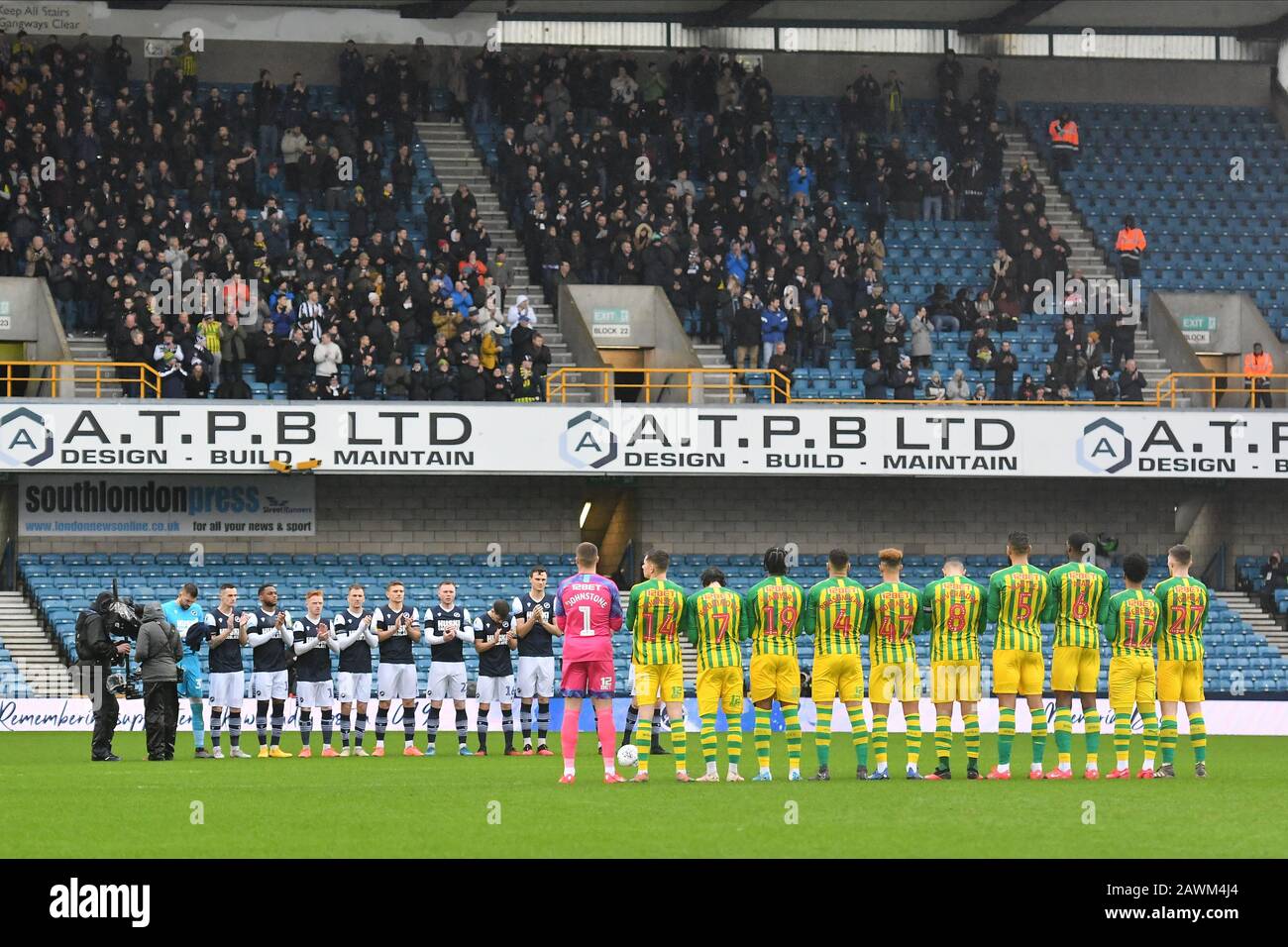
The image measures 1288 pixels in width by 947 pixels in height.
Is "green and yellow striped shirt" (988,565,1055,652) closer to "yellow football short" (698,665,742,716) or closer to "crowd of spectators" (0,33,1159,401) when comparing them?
"yellow football short" (698,665,742,716)

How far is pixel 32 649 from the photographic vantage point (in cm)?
3209

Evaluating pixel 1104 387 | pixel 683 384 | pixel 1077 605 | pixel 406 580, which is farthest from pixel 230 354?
pixel 1077 605

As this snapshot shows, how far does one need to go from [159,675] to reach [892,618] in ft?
27.4

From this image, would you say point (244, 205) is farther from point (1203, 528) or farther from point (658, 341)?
point (1203, 528)

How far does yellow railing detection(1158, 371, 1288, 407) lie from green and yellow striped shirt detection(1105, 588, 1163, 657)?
17.7 meters

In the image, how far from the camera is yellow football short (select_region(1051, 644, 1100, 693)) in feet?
58.9

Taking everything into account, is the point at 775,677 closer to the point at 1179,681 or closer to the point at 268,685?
the point at 1179,681

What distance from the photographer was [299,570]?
3428 centimetres

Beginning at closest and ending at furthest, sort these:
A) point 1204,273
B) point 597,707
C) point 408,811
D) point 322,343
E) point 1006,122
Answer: point 408,811 → point 597,707 → point 322,343 → point 1204,273 → point 1006,122

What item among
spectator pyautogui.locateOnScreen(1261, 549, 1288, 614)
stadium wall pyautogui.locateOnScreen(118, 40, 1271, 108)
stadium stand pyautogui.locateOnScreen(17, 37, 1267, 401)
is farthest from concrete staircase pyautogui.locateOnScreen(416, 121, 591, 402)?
spectator pyautogui.locateOnScreen(1261, 549, 1288, 614)

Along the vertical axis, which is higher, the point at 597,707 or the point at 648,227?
the point at 648,227
